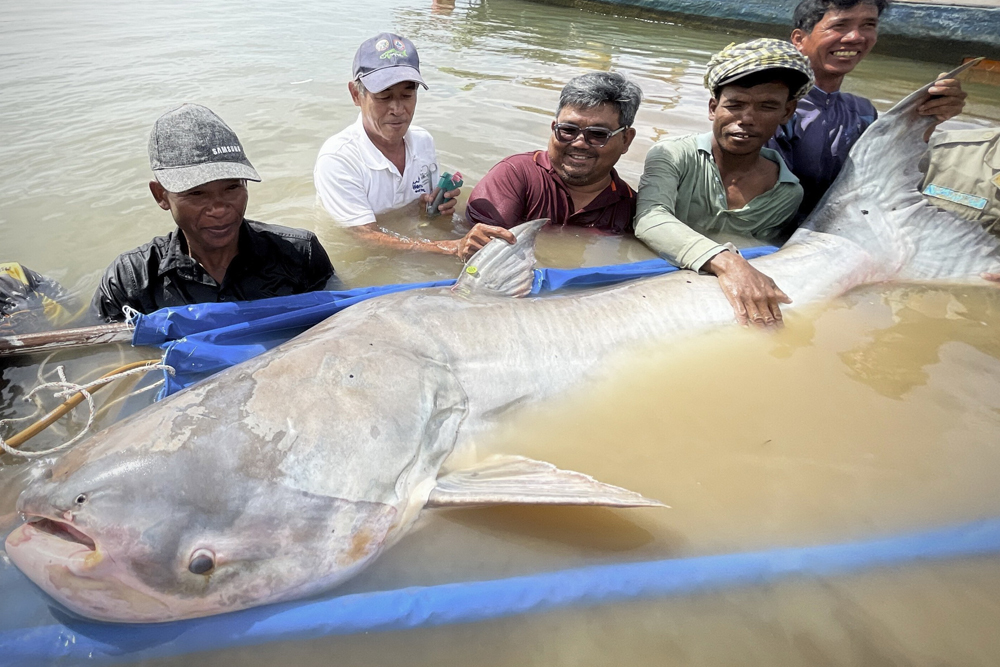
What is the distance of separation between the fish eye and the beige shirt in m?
4.87

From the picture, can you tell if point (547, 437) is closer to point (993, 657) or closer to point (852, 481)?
point (852, 481)

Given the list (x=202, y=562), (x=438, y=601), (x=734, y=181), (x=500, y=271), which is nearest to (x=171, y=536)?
(x=202, y=562)

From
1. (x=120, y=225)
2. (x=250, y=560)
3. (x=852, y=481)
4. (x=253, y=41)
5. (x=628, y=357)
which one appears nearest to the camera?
(x=250, y=560)

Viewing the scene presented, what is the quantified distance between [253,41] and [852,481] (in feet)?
39.2

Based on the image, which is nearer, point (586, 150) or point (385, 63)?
point (586, 150)

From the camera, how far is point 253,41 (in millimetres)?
10648

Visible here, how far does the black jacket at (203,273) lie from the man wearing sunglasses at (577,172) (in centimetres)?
125

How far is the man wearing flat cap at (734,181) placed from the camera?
2.93 m

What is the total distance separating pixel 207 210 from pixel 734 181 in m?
3.15

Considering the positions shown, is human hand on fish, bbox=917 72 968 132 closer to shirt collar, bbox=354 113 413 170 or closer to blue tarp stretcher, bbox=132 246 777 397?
blue tarp stretcher, bbox=132 246 777 397

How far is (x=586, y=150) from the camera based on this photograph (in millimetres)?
3584

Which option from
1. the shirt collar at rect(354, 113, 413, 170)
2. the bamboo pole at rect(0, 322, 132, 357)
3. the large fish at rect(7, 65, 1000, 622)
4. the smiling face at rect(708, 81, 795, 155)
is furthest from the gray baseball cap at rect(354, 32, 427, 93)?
the bamboo pole at rect(0, 322, 132, 357)

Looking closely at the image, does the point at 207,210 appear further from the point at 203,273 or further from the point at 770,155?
the point at 770,155

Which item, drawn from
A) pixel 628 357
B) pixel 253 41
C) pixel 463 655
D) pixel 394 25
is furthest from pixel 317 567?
pixel 394 25
